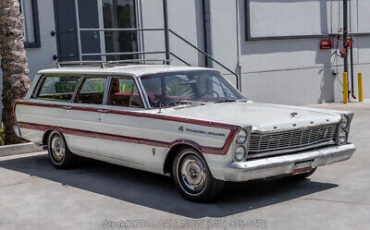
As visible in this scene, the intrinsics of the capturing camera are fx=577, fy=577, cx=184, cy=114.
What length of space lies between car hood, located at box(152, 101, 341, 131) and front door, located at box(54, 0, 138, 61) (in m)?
6.26

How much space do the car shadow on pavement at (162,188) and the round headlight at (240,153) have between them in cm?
57

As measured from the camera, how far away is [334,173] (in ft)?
25.6

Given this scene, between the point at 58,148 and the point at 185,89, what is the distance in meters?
2.39

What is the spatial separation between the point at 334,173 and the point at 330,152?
117cm

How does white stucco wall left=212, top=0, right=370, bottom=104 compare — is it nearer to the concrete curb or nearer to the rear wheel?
the concrete curb

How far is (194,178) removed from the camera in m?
6.44

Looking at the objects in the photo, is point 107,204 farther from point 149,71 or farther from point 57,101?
point 57,101

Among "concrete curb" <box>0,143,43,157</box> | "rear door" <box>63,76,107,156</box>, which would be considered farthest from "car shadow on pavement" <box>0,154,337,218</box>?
"concrete curb" <box>0,143,43,157</box>

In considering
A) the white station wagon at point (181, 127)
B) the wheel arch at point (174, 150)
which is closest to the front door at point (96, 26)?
the white station wagon at point (181, 127)

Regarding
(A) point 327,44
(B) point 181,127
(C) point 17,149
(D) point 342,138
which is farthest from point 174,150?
(A) point 327,44

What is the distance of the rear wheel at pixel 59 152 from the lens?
8430 mm

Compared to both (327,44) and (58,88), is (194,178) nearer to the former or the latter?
(58,88)

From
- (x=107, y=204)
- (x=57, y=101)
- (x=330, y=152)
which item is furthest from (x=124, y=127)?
(x=330, y=152)

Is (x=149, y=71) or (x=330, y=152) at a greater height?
(x=149, y=71)
